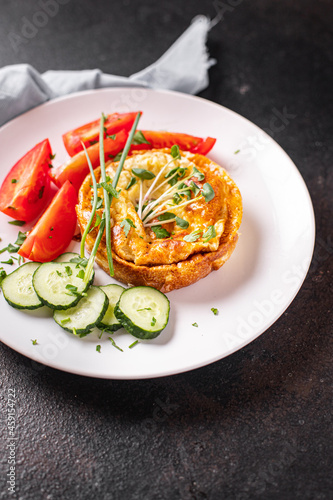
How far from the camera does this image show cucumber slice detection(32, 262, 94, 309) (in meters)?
4.13

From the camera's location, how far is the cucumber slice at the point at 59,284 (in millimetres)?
4129

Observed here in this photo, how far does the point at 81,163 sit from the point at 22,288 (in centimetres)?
149

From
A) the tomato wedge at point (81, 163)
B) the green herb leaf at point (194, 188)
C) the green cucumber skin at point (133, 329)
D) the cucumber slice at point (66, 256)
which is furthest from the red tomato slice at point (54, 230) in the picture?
the green herb leaf at point (194, 188)

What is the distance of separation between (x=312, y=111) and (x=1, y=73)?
3.78 m

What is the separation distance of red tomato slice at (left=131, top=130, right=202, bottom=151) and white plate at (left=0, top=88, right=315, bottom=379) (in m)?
0.34

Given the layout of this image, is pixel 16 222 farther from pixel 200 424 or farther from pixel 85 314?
pixel 200 424

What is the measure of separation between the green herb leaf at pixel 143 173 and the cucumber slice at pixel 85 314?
125cm

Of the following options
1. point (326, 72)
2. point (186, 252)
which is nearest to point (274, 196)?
point (186, 252)

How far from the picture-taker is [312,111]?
6.43m

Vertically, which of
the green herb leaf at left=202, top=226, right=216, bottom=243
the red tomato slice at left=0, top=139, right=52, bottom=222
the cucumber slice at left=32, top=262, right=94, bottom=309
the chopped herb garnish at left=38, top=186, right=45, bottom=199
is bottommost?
the green herb leaf at left=202, top=226, right=216, bottom=243

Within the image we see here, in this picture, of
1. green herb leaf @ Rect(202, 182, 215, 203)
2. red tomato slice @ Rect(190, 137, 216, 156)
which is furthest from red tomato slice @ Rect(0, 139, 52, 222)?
green herb leaf @ Rect(202, 182, 215, 203)

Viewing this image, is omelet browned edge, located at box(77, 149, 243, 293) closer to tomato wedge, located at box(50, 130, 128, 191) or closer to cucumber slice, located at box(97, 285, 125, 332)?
cucumber slice, located at box(97, 285, 125, 332)

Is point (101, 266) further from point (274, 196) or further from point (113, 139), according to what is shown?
point (274, 196)

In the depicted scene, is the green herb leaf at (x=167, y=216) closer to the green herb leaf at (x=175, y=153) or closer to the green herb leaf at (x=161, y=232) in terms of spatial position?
the green herb leaf at (x=161, y=232)
